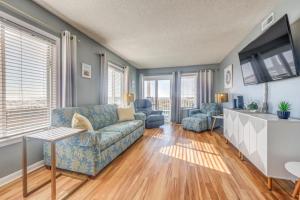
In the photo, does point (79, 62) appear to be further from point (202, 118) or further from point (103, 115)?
point (202, 118)

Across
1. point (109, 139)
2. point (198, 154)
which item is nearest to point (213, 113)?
point (198, 154)

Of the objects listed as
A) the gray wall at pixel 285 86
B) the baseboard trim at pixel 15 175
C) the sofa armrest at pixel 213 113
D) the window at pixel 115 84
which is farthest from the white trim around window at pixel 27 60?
the sofa armrest at pixel 213 113

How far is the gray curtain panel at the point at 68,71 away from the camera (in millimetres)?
2457

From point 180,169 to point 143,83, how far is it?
4870mm

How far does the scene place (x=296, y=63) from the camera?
1646 millimetres

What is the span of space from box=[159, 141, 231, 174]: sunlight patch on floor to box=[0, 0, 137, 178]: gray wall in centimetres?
209

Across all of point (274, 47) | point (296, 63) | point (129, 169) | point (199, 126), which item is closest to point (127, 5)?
point (274, 47)

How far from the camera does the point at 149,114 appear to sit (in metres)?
5.33

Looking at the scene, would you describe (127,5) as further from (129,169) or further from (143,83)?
(143,83)

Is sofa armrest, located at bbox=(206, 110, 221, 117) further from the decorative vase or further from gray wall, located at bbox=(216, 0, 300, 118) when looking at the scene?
the decorative vase

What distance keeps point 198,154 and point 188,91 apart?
369cm

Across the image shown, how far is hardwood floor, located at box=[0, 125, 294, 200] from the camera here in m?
1.59

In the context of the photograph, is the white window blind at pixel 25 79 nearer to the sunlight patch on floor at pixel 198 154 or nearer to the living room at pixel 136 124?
the living room at pixel 136 124

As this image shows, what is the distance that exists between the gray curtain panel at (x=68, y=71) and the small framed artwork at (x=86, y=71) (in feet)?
1.36
